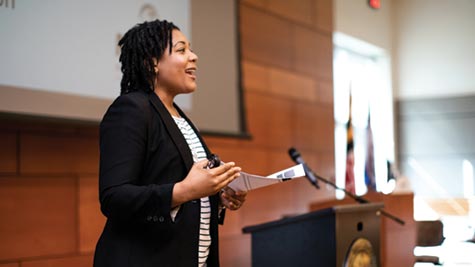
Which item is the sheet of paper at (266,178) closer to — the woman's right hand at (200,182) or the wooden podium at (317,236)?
the woman's right hand at (200,182)

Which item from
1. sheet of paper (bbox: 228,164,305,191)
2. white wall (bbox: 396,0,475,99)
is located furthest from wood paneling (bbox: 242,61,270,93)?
white wall (bbox: 396,0,475,99)

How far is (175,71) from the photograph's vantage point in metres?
1.98

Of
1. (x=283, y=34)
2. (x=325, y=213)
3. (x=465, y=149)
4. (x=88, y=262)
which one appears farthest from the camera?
(x=465, y=149)

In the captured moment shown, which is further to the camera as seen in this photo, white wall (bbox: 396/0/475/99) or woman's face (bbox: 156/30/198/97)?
white wall (bbox: 396/0/475/99)

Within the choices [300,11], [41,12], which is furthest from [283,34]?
[41,12]

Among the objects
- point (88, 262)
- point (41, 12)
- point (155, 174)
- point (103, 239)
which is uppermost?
point (41, 12)

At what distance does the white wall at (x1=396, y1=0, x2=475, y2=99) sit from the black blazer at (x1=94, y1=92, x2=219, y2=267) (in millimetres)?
7079

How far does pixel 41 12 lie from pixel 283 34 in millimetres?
2660

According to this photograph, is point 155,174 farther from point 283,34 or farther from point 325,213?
point 283,34

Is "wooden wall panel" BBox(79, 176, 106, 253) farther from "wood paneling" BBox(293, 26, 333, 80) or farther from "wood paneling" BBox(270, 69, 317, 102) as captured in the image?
"wood paneling" BBox(293, 26, 333, 80)

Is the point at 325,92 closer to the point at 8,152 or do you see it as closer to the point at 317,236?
the point at 317,236

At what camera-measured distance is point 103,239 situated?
1826 millimetres

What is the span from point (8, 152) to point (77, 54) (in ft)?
2.12

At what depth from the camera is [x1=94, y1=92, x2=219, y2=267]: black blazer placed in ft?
5.61
